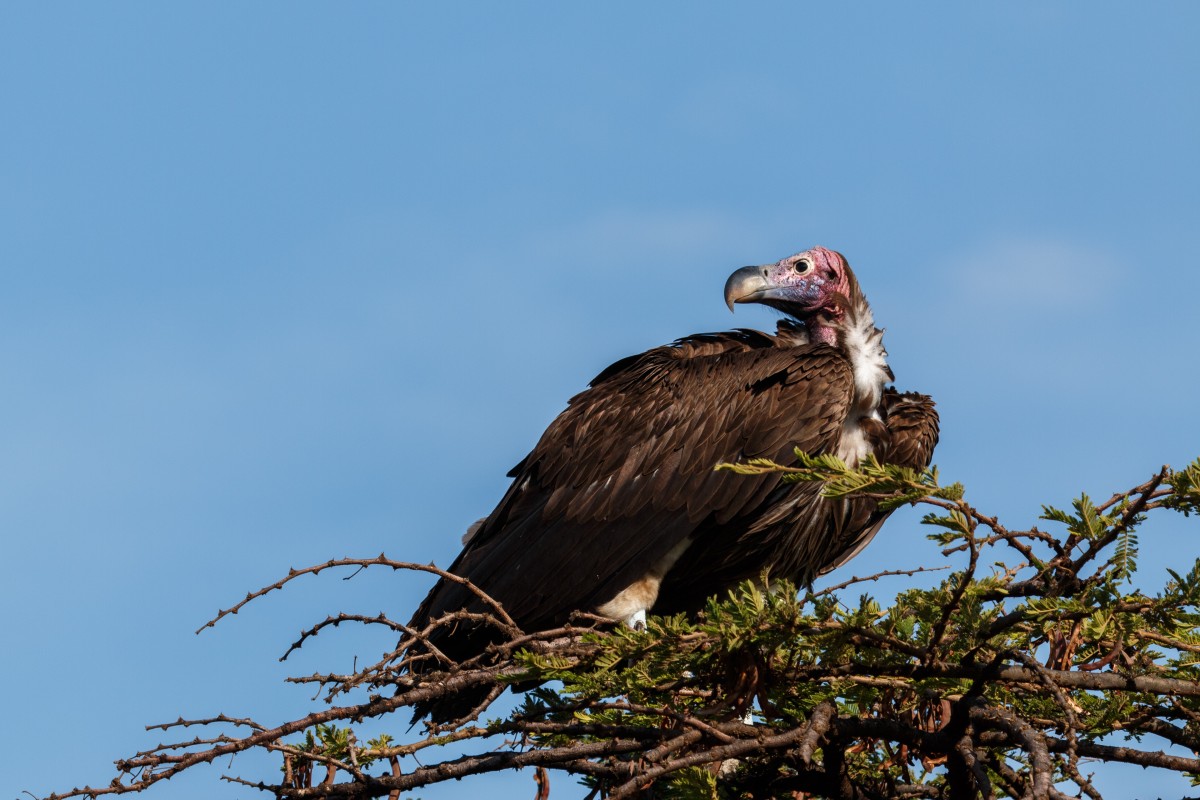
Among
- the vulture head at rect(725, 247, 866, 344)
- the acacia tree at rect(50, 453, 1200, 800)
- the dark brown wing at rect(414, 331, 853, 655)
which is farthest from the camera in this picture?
the vulture head at rect(725, 247, 866, 344)

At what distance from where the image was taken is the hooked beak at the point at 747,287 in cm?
694

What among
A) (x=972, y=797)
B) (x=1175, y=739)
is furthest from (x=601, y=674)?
(x=1175, y=739)

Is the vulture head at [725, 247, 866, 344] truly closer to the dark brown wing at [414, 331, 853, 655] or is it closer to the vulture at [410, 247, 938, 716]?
the vulture at [410, 247, 938, 716]

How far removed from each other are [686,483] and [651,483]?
0.57ft

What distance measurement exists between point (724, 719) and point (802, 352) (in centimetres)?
234

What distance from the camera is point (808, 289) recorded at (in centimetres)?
687

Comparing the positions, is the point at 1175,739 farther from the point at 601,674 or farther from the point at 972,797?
the point at 601,674

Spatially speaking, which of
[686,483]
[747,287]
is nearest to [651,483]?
[686,483]

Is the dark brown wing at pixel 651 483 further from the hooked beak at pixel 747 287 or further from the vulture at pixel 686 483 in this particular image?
the hooked beak at pixel 747 287

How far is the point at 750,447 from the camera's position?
6.07 metres

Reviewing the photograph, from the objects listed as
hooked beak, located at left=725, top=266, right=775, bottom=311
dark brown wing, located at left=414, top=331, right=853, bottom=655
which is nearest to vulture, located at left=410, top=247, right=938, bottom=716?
dark brown wing, located at left=414, top=331, right=853, bottom=655

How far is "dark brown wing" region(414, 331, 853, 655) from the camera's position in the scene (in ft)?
19.8

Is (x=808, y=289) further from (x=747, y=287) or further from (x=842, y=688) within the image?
(x=842, y=688)

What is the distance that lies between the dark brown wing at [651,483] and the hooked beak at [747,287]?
20.9 inches
